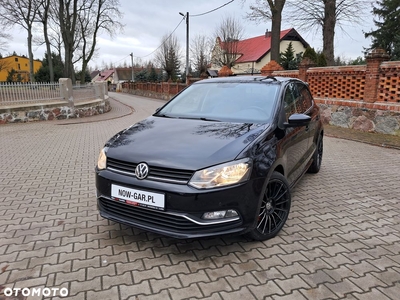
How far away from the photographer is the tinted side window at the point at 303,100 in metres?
4.48

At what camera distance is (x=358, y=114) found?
33.1 ft

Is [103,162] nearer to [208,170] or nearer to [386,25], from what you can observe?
[208,170]

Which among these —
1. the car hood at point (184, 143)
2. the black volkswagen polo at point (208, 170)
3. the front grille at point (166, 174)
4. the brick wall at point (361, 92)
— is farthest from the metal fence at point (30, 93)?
the front grille at point (166, 174)

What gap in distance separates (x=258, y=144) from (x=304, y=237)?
1199 mm

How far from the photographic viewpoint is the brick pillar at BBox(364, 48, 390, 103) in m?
9.21

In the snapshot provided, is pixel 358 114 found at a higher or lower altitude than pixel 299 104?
lower

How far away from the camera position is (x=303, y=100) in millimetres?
4781

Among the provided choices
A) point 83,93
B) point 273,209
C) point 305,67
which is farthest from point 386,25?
point 273,209

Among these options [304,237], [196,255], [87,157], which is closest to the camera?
[196,255]

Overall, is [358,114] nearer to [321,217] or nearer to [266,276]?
[321,217]

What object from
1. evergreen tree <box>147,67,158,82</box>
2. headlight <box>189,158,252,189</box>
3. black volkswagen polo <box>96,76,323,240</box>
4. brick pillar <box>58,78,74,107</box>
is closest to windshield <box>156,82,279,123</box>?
black volkswagen polo <box>96,76,323,240</box>

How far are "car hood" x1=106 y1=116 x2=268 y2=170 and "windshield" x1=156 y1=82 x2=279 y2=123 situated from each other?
229 mm

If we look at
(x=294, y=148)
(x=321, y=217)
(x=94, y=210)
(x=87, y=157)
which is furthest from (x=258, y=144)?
(x=87, y=157)

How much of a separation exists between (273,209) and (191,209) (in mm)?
1094
